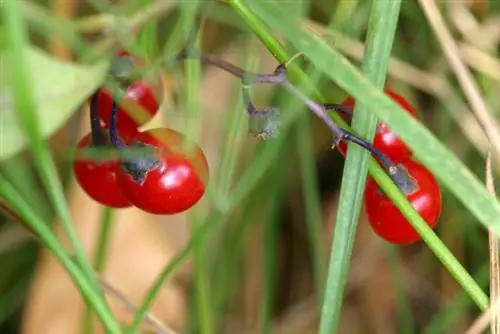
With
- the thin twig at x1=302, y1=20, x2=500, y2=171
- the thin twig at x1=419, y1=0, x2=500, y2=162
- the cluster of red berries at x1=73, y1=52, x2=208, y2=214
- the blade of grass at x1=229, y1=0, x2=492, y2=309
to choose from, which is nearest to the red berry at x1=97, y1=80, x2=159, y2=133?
the cluster of red berries at x1=73, y1=52, x2=208, y2=214

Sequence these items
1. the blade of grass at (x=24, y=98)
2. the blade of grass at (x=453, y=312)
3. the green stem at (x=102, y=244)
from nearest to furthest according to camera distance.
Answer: the blade of grass at (x=24, y=98)
the green stem at (x=102, y=244)
the blade of grass at (x=453, y=312)

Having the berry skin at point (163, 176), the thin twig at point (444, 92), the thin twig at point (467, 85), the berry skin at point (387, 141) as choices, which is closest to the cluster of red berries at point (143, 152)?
the berry skin at point (163, 176)

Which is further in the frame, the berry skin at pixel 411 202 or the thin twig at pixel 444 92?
the thin twig at pixel 444 92

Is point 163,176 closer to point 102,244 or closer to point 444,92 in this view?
point 102,244

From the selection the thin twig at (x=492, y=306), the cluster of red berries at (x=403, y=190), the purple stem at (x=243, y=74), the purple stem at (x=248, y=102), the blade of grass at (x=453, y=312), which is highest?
the purple stem at (x=243, y=74)

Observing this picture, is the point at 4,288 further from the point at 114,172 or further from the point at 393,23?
the point at 393,23

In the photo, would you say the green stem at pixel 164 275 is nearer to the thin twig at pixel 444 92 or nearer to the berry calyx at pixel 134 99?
the berry calyx at pixel 134 99

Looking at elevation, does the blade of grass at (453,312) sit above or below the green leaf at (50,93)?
below
